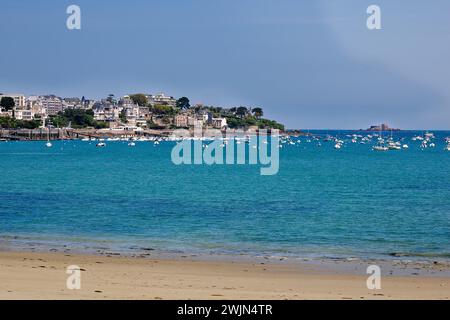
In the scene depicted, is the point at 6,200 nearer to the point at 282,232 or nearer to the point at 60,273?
the point at 282,232

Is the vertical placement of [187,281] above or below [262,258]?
above

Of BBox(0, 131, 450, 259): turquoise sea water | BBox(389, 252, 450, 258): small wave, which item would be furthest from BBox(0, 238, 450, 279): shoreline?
BBox(0, 131, 450, 259): turquoise sea water

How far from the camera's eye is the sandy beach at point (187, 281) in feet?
49.3

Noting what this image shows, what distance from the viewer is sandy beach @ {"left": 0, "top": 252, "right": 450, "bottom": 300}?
15016mm

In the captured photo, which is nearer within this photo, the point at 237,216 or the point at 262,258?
the point at 262,258

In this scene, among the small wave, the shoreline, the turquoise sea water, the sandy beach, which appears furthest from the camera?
the turquoise sea water

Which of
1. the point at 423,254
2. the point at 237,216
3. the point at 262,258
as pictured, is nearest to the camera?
the point at 262,258

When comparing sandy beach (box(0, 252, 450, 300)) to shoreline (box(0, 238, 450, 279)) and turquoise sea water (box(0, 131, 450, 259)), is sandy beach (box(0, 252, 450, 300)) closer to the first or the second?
shoreline (box(0, 238, 450, 279))

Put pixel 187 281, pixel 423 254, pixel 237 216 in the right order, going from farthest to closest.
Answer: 1. pixel 237 216
2. pixel 423 254
3. pixel 187 281

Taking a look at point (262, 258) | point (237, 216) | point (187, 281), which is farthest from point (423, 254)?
point (237, 216)

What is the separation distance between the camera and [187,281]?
56.0 feet

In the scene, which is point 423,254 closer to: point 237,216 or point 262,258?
point 262,258

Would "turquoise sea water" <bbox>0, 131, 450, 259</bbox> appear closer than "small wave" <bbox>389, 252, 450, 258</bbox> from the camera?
No

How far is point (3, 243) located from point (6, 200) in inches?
658
